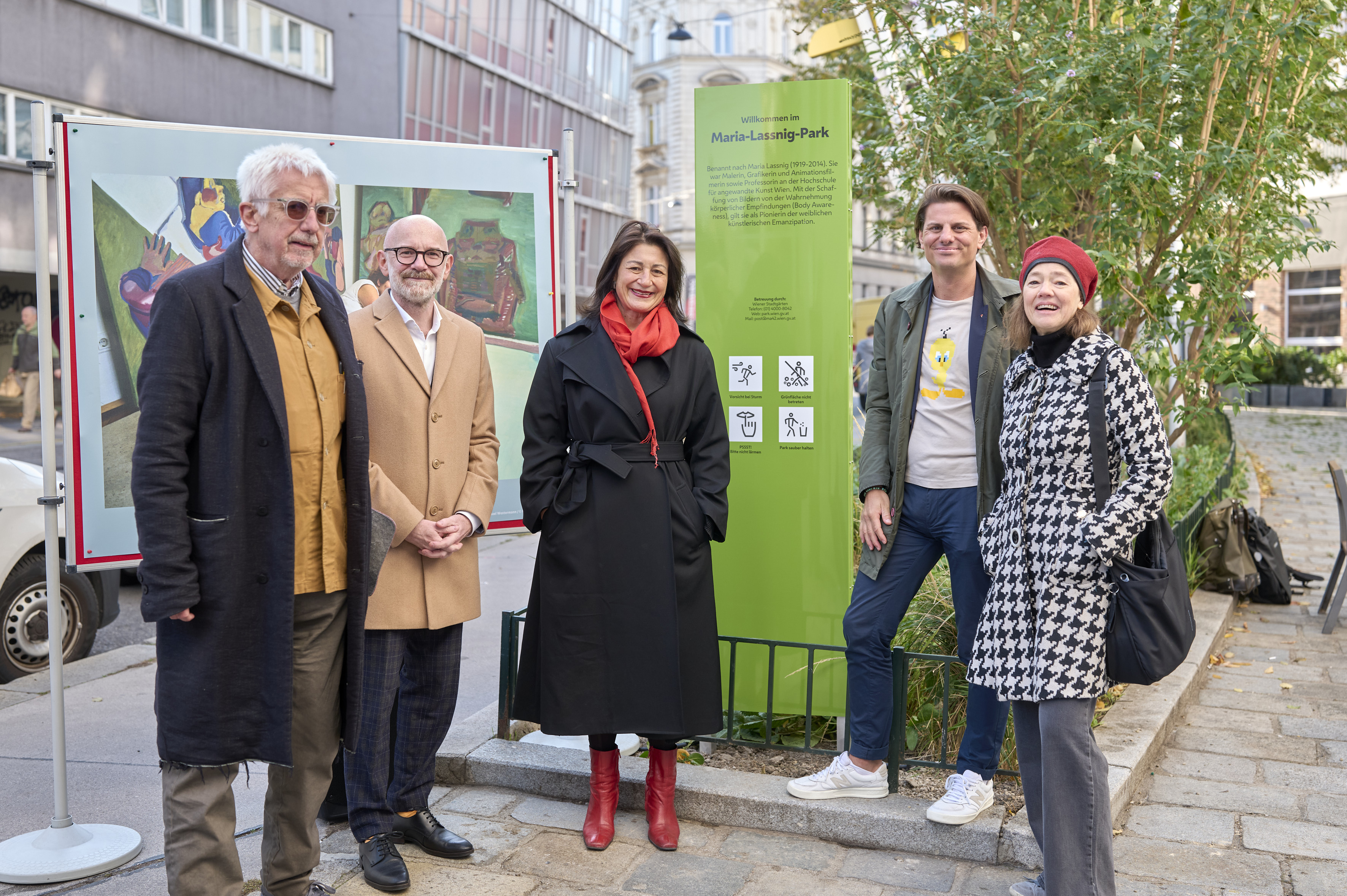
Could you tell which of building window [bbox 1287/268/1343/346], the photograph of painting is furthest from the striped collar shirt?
building window [bbox 1287/268/1343/346]

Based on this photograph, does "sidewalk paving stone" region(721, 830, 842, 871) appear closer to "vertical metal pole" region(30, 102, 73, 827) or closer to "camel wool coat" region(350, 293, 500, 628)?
"camel wool coat" region(350, 293, 500, 628)

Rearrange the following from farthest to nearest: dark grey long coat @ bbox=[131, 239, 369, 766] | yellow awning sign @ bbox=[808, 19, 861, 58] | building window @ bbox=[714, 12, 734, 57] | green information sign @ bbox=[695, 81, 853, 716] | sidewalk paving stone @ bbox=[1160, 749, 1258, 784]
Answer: building window @ bbox=[714, 12, 734, 57] → yellow awning sign @ bbox=[808, 19, 861, 58] → sidewalk paving stone @ bbox=[1160, 749, 1258, 784] → green information sign @ bbox=[695, 81, 853, 716] → dark grey long coat @ bbox=[131, 239, 369, 766]

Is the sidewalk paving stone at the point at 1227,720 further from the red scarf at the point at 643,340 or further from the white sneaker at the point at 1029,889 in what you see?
the red scarf at the point at 643,340

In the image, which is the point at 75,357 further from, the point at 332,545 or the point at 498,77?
the point at 498,77

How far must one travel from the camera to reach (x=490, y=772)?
4500 mm

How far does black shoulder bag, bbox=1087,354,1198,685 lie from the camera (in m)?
3.05

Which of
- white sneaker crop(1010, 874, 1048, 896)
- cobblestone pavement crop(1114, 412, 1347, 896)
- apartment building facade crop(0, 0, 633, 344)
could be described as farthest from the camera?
apartment building facade crop(0, 0, 633, 344)

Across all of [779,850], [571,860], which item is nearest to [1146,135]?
[779,850]

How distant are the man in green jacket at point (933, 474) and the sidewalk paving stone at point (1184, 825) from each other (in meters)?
0.75

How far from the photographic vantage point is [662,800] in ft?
13.1

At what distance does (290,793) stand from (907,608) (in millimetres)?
2130

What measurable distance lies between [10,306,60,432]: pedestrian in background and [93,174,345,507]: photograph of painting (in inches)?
529

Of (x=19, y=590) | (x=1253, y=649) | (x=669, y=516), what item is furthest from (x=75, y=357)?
(x=1253, y=649)

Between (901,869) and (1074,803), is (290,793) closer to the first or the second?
(901,869)
